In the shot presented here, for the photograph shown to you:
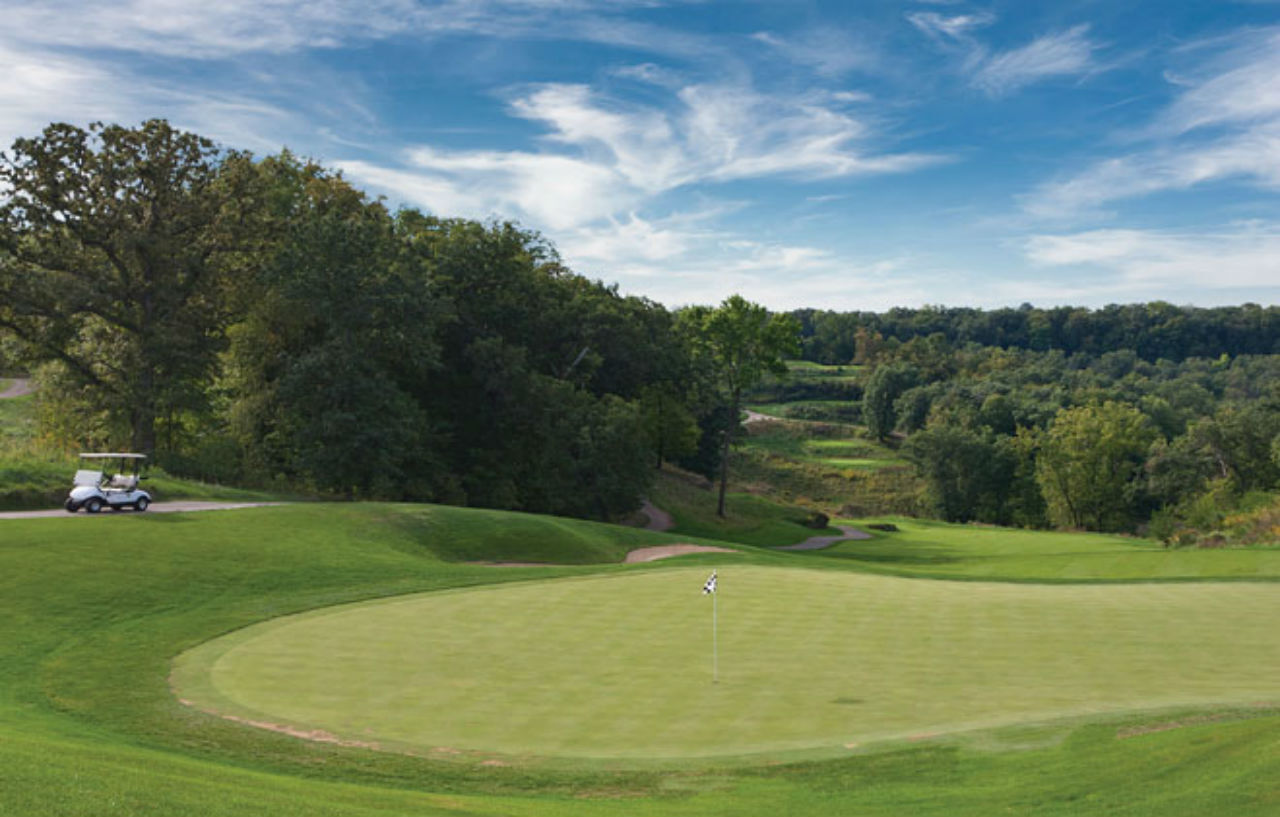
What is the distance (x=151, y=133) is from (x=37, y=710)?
109ft

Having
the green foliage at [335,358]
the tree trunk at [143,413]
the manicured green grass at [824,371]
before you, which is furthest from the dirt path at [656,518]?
the manicured green grass at [824,371]

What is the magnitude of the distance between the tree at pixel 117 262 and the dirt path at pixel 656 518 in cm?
2573

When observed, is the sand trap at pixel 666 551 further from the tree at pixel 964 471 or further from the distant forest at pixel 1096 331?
the distant forest at pixel 1096 331

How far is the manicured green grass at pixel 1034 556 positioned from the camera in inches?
1013

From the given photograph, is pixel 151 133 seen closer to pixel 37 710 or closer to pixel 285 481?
pixel 285 481

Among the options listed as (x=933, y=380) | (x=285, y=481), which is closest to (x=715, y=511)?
(x=285, y=481)

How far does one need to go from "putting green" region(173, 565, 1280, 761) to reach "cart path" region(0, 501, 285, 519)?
36.4ft

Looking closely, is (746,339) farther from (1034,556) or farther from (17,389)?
(17,389)

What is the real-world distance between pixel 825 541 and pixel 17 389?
60.6 metres

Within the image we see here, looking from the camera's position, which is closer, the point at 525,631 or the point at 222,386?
→ the point at 525,631

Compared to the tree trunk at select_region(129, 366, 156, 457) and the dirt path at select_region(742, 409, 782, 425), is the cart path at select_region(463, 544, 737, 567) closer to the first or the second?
the tree trunk at select_region(129, 366, 156, 457)

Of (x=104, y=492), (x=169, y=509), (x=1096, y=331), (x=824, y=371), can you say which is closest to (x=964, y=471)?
(x=824, y=371)

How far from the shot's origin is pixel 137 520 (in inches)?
947

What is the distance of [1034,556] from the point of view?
128 ft
